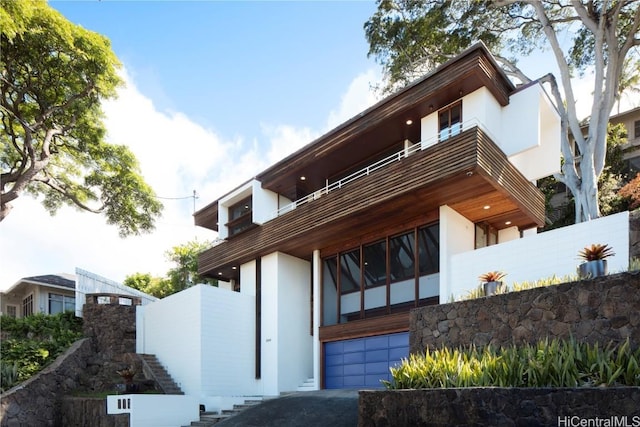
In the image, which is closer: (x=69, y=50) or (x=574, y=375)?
(x=574, y=375)

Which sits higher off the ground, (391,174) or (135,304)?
(391,174)

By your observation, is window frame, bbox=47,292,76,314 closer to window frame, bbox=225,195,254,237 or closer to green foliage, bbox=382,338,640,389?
window frame, bbox=225,195,254,237

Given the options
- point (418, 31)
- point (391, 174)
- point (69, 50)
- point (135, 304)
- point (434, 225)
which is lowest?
point (135, 304)

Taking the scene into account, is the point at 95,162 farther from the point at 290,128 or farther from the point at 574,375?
the point at 574,375

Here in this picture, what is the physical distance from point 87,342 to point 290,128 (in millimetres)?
10126

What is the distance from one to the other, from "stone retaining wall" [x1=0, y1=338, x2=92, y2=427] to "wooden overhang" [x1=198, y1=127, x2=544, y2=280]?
22.3ft

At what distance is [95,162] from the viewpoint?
18734mm

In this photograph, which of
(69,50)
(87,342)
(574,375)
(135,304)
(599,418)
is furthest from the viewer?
(135,304)

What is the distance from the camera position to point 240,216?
16.9m

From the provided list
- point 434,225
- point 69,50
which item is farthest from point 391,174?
point 69,50

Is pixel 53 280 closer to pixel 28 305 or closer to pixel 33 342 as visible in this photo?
pixel 28 305

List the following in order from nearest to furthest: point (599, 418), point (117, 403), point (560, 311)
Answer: point (599, 418)
point (560, 311)
point (117, 403)

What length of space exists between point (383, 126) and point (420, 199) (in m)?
2.55

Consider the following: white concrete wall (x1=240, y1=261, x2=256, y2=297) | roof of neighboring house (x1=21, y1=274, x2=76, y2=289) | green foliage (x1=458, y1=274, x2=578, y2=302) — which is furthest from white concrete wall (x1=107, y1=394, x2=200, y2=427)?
roof of neighboring house (x1=21, y1=274, x2=76, y2=289)
